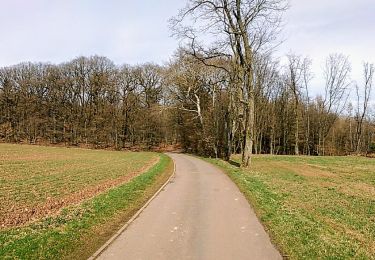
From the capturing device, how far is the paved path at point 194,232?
7980 millimetres

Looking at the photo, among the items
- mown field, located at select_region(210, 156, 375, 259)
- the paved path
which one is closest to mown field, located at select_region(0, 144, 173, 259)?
the paved path

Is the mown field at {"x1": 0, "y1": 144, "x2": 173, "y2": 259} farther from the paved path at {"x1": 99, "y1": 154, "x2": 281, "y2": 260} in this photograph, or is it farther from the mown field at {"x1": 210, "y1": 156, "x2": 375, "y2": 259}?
the mown field at {"x1": 210, "y1": 156, "x2": 375, "y2": 259}

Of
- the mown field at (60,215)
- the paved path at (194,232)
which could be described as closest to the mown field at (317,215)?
the paved path at (194,232)

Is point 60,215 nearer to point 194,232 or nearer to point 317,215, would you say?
point 194,232

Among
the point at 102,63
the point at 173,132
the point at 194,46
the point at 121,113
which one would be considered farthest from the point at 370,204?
the point at 102,63

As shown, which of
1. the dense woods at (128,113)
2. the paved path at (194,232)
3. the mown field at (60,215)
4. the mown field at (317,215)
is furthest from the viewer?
the dense woods at (128,113)

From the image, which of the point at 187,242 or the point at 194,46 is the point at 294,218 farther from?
the point at 194,46

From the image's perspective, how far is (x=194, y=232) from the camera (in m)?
9.74

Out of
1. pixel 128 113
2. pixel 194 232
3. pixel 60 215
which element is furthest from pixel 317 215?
pixel 128 113

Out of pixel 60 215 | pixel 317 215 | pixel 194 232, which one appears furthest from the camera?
pixel 317 215

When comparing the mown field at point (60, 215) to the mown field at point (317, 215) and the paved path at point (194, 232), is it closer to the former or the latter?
the paved path at point (194, 232)

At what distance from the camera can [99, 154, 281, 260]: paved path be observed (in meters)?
7.98

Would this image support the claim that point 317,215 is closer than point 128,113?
Yes

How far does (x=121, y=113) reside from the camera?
272 feet
